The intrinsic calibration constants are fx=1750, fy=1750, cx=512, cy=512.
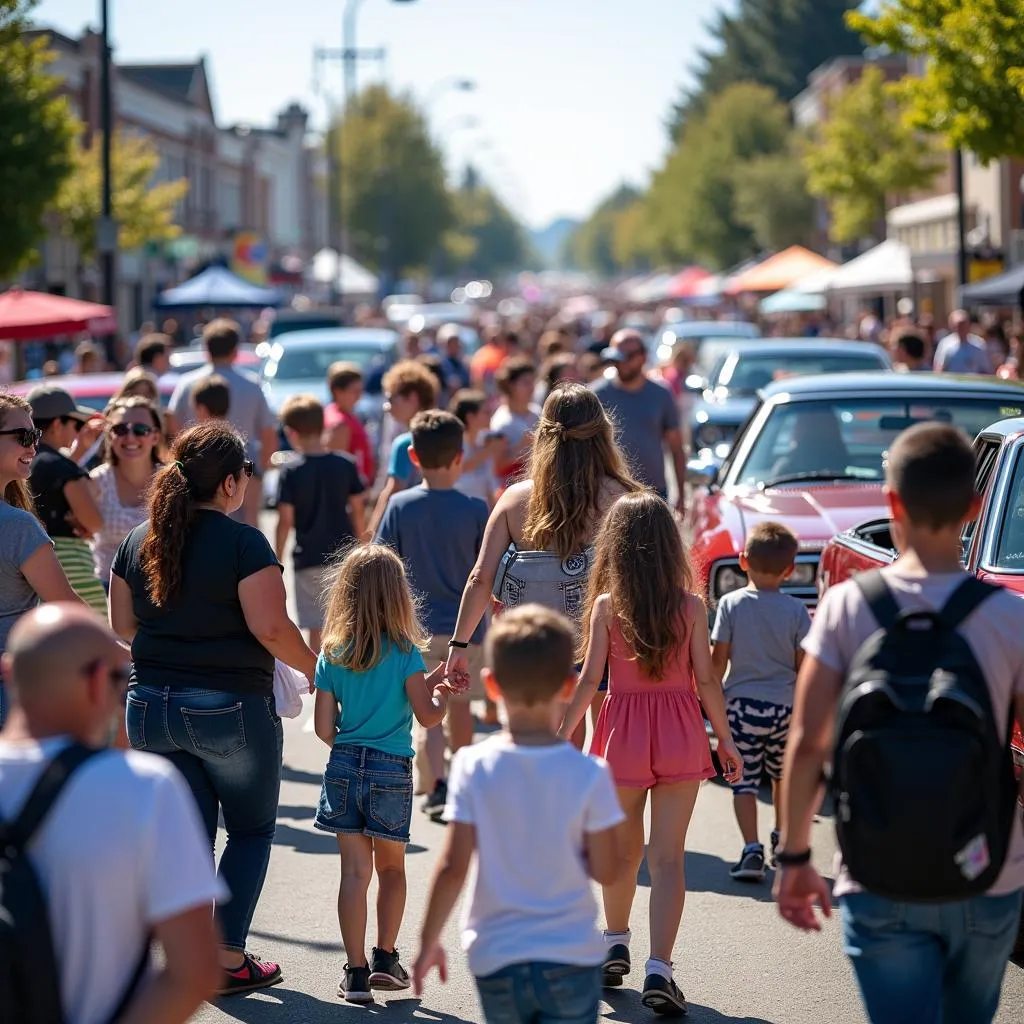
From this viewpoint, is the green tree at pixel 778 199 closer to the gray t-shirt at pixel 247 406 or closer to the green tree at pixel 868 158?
the green tree at pixel 868 158

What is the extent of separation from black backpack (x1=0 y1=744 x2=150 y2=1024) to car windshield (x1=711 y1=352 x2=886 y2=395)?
46.6ft

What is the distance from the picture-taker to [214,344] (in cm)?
1096

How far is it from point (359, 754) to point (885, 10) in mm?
12423

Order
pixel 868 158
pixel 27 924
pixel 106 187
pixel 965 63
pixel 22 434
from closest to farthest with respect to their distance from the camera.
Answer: pixel 27 924, pixel 22 434, pixel 965 63, pixel 106 187, pixel 868 158

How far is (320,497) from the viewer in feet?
30.3

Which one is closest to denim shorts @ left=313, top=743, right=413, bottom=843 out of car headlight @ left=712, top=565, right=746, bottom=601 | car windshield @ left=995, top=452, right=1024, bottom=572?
car windshield @ left=995, top=452, right=1024, bottom=572

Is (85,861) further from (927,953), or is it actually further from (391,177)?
(391,177)

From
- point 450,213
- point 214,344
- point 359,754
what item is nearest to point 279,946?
point 359,754

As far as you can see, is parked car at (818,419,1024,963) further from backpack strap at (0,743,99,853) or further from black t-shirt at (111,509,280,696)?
backpack strap at (0,743,99,853)

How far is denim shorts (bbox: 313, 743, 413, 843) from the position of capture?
18.0 feet

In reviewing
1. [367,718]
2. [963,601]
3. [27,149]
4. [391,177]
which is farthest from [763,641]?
[391,177]

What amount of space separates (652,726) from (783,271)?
101 ft

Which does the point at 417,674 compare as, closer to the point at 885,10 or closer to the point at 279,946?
the point at 279,946

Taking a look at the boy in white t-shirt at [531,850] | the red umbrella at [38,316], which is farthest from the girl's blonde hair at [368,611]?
the red umbrella at [38,316]
